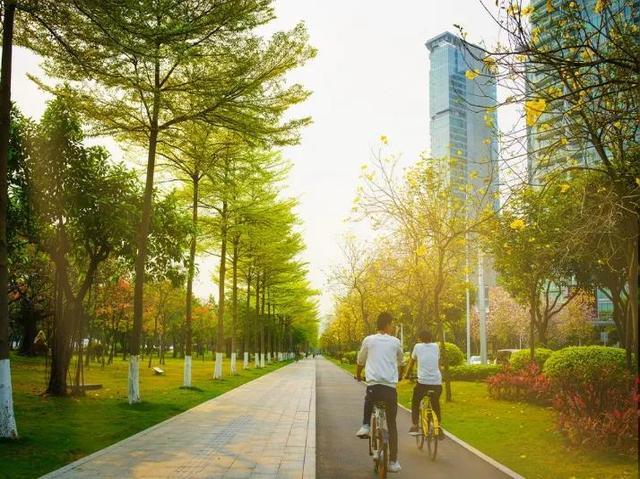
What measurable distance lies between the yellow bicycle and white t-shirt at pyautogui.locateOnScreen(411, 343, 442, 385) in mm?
245

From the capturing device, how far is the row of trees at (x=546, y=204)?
24.7 ft

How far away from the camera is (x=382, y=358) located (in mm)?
7906

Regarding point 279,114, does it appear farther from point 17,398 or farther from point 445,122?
point 445,122

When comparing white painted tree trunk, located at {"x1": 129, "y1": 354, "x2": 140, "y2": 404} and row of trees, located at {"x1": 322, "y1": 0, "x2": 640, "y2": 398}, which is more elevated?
row of trees, located at {"x1": 322, "y1": 0, "x2": 640, "y2": 398}

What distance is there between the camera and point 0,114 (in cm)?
1026

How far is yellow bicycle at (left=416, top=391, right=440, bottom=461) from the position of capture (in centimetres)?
923

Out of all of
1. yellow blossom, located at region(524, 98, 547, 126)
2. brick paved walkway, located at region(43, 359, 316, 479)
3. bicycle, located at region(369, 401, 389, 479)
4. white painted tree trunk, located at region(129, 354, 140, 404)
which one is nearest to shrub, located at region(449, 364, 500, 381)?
brick paved walkway, located at region(43, 359, 316, 479)

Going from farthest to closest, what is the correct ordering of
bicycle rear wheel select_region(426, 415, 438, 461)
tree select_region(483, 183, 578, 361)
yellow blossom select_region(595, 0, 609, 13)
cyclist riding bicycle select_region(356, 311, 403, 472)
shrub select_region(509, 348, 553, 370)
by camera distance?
shrub select_region(509, 348, 553, 370) < tree select_region(483, 183, 578, 361) < bicycle rear wheel select_region(426, 415, 438, 461) < cyclist riding bicycle select_region(356, 311, 403, 472) < yellow blossom select_region(595, 0, 609, 13)

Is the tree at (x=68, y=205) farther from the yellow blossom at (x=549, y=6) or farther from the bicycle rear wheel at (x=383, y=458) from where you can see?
the yellow blossom at (x=549, y=6)

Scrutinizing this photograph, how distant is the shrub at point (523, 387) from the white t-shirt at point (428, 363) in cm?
807

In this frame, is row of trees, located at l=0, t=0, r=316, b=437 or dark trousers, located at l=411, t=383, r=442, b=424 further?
row of trees, located at l=0, t=0, r=316, b=437

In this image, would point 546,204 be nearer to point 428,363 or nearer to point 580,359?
point 580,359

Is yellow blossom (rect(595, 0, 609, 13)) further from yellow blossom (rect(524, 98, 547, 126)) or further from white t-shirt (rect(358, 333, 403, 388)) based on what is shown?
white t-shirt (rect(358, 333, 403, 388))

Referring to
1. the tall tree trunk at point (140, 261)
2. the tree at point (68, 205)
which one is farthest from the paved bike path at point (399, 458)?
the tree at point (68, 205)
